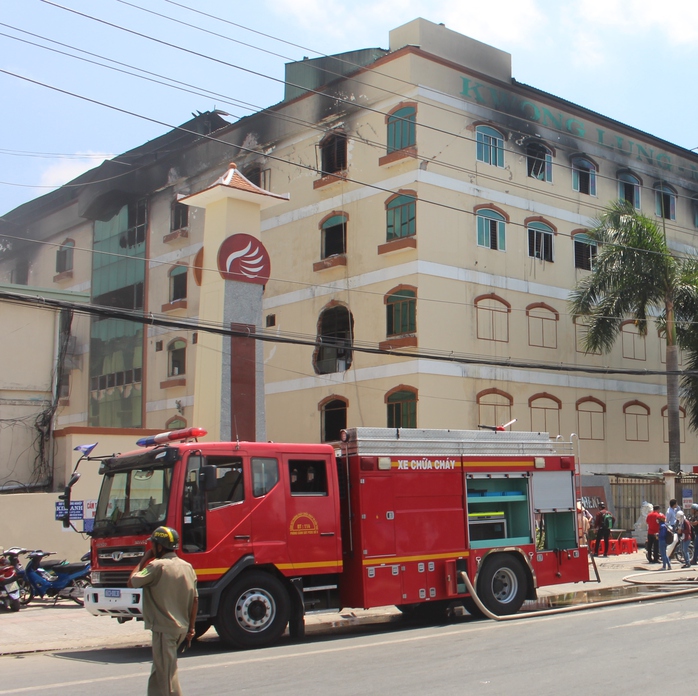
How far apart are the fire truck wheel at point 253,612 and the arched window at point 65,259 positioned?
3556cm

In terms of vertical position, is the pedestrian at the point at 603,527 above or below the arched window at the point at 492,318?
below

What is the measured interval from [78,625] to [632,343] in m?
26.4

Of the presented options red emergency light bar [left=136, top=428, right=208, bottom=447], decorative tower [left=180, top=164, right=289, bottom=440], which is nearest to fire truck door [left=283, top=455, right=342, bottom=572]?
red emergency light bar [left=136, top=428, right=208, bottom=447]

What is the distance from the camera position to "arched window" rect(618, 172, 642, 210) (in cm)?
3609

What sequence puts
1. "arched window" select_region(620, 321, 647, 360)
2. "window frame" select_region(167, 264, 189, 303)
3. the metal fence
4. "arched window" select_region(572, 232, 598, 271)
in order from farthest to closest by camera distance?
"window frame" select_region(167, 264, 189, 303) < "arched window" select_region(620, 321, 647, 360) < "arched window" select_region(572, 232, 598, 271) < the metal fence

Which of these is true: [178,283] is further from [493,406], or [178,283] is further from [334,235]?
[493,406]

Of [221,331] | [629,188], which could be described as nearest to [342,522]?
[221,331]

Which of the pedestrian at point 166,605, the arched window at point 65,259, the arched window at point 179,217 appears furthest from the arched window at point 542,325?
the pedestrian at point 166,605

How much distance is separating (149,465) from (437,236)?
63.8 feet

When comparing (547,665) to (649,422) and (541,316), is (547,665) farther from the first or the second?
(649,422)

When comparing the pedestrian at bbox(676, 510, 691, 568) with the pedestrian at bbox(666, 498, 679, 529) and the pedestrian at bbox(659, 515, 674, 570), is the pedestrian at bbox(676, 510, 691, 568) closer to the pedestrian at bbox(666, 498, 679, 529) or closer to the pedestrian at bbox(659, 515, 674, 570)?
the pedestrian at bbox(666, 498, 679, 529)

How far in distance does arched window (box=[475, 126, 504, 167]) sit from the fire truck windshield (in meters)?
21.9

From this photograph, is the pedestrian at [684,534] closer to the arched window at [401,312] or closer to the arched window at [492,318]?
the arched window at [492,318]

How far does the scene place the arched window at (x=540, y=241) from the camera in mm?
32781
